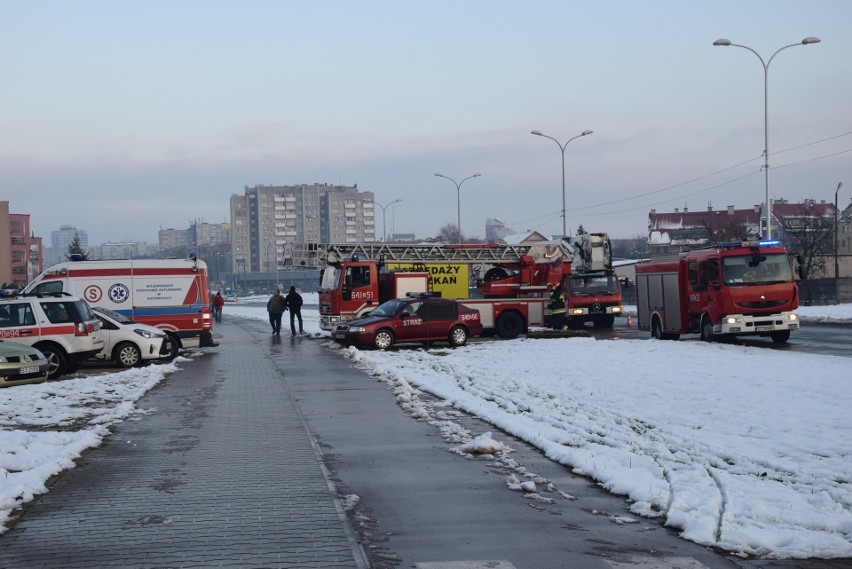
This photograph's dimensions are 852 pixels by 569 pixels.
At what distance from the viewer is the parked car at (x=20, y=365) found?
55.6ft

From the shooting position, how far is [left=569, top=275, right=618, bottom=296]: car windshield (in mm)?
34922

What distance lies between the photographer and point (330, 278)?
103 ft

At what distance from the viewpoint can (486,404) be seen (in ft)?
45.1

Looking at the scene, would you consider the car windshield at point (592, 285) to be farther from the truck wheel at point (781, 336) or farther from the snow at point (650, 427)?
the snow at point (650, 427)

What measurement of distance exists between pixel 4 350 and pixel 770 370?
14350mm

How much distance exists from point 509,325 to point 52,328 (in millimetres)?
15532

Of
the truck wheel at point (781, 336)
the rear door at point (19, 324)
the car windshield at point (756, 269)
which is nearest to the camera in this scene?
the rear door at point (19, 324)

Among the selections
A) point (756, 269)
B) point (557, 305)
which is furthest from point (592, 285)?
point (756, 269)

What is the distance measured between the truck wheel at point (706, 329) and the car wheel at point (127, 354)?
49.4 feet

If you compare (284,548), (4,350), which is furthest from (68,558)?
(4,350)

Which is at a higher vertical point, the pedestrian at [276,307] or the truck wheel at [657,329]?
the pedestrian at [276,307]

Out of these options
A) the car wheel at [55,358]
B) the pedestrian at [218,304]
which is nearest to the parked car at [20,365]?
the car wheel at [55,358]

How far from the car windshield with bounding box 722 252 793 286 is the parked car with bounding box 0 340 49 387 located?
1696 cm

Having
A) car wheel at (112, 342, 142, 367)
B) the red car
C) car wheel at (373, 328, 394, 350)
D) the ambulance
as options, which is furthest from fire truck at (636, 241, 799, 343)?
car wheel at (112, 342, 142, 367)
